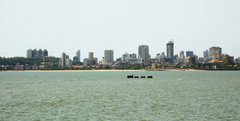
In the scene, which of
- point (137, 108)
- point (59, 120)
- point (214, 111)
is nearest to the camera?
point (59, 120)

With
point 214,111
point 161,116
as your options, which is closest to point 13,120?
point 161,116

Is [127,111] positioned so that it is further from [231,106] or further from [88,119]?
[231,106]

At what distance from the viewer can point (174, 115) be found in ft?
168

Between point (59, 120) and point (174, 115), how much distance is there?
43.6ft

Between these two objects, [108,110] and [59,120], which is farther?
[108,110]

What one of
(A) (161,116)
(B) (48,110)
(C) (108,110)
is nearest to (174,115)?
(A) (161,116)

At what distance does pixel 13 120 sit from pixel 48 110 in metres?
9.31

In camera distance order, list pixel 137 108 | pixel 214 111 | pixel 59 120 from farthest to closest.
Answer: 1. pixel 137 108
2. pixel 214 111
3. pixel 59 120

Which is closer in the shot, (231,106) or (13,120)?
(13,120)

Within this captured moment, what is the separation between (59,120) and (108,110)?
1030 cm

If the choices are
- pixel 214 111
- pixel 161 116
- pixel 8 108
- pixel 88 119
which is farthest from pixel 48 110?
pixel 214 111

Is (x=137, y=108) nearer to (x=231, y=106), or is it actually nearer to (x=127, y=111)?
(x=127, y=111)

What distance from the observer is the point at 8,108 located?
199ft

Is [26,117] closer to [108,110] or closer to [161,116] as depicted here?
[108,110]
